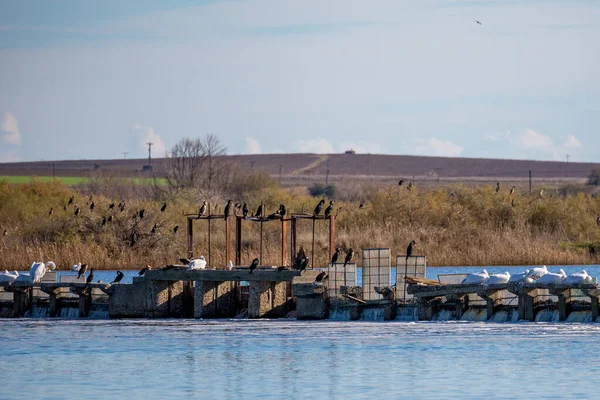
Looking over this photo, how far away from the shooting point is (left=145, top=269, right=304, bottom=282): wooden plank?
32.0m

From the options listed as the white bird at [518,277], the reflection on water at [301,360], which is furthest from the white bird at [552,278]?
the reflection on water at [301,360]

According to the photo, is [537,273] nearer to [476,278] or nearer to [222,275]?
[476,278]

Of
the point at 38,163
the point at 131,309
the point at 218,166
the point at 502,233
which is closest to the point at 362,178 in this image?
the point at 38,163

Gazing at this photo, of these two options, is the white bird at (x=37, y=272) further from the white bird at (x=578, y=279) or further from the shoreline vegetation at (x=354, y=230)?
the white bird at (x=578, y=279)

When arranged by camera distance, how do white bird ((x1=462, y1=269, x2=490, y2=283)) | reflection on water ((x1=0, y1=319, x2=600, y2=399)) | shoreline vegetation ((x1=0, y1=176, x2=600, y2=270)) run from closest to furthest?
reflection on water ((x1=0, y1=319, x2=600, y2=399)) → white bird ((x1=462, y1=269, x2=490, y2=283)) → shoreline vegetation ((x1=0, y1=176, x2=600, y2=270))

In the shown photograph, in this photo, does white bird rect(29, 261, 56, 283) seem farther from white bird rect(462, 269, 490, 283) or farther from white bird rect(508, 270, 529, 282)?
white bird rect(508, 270, 529, 282)

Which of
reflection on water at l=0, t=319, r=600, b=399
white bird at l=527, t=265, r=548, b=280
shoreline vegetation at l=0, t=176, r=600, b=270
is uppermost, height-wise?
shoreline vegetation at l=0, t=176, r=600, b=270

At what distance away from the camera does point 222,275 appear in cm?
3275

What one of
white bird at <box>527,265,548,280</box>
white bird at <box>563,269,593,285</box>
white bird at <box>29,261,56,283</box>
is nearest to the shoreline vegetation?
white bird at <box>29,261,56,283</box>

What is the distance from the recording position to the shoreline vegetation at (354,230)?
155 ft

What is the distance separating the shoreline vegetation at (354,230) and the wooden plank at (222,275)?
814 cm

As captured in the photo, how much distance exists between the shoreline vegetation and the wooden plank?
8.14 metres

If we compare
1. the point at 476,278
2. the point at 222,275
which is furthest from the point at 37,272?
the point at 476,278

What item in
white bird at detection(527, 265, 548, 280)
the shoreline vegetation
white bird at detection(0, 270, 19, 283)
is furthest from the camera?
the shoreline vegetation
